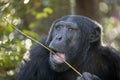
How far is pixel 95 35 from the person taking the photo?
6.91 m


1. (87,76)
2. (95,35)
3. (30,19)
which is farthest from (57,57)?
(30,19)

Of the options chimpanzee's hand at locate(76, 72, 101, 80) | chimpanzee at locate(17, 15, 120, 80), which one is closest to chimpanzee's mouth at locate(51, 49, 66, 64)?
chimpanzee at locate(17, 15, 120, 80)

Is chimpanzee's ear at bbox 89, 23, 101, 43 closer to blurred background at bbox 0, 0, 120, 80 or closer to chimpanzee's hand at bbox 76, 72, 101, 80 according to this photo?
blurred background at bbox 0, 0, 120, 80

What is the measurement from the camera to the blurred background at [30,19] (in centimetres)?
666

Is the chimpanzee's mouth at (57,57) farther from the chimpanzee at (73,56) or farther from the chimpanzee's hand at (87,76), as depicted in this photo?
the chimpanzee's hand at (87,76)

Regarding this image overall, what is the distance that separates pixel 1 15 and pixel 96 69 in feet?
5.95

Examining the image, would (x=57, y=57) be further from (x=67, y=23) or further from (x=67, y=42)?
(x=67, y=23)

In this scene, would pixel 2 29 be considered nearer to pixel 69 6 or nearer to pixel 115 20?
pixel 69 6

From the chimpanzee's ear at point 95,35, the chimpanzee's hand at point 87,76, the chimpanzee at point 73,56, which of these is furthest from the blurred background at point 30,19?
the chimpanzee's hand at point 87,76

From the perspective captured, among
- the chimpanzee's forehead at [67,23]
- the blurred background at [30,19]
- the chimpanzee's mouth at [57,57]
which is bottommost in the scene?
the blurred background at [30,19]

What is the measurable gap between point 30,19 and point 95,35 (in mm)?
4699

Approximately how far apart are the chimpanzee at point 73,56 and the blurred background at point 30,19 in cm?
37

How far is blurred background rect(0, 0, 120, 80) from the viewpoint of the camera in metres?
6.66

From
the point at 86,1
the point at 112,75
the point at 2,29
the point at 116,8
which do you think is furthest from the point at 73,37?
the point at 116,8
